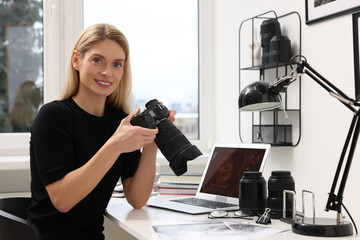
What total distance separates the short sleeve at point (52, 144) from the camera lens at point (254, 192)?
0.55 meters

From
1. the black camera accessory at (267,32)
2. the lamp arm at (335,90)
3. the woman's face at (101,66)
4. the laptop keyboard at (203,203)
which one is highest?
the black camera accessory at (267,32)

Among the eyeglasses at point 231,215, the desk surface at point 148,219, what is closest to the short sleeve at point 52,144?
the desk surface at point 148,219

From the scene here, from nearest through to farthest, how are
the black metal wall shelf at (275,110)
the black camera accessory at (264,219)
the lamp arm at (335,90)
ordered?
the lamp arm at (335,90)
the black camera accessory at (264,219)
the black metal wall shelf at (275,110)

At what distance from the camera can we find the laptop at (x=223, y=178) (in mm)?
1741

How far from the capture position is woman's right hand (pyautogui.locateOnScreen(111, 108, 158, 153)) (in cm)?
146

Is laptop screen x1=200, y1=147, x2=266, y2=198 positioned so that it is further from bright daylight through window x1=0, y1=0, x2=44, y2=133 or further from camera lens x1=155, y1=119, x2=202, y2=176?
bright daylight through window x1=0, y1=0, x2=44, y2=133

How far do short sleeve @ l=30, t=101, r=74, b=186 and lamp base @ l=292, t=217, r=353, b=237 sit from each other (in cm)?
71

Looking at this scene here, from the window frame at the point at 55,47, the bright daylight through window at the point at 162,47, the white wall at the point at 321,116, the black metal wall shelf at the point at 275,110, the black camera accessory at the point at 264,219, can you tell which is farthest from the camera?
the bright daylight through window at the point at 162,47

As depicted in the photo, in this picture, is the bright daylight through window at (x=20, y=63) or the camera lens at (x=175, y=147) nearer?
the camera lens at (x=175, y=147)

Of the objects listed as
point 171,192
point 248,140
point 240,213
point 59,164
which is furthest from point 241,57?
point 59,164

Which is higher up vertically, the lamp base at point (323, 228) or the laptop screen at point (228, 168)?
the laptop screen at point (228, 168)

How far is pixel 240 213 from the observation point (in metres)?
1.57

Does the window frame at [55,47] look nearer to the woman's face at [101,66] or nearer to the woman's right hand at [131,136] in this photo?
the woman's face at [101,66]

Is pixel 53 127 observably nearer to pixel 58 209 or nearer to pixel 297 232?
pixel 58 209
